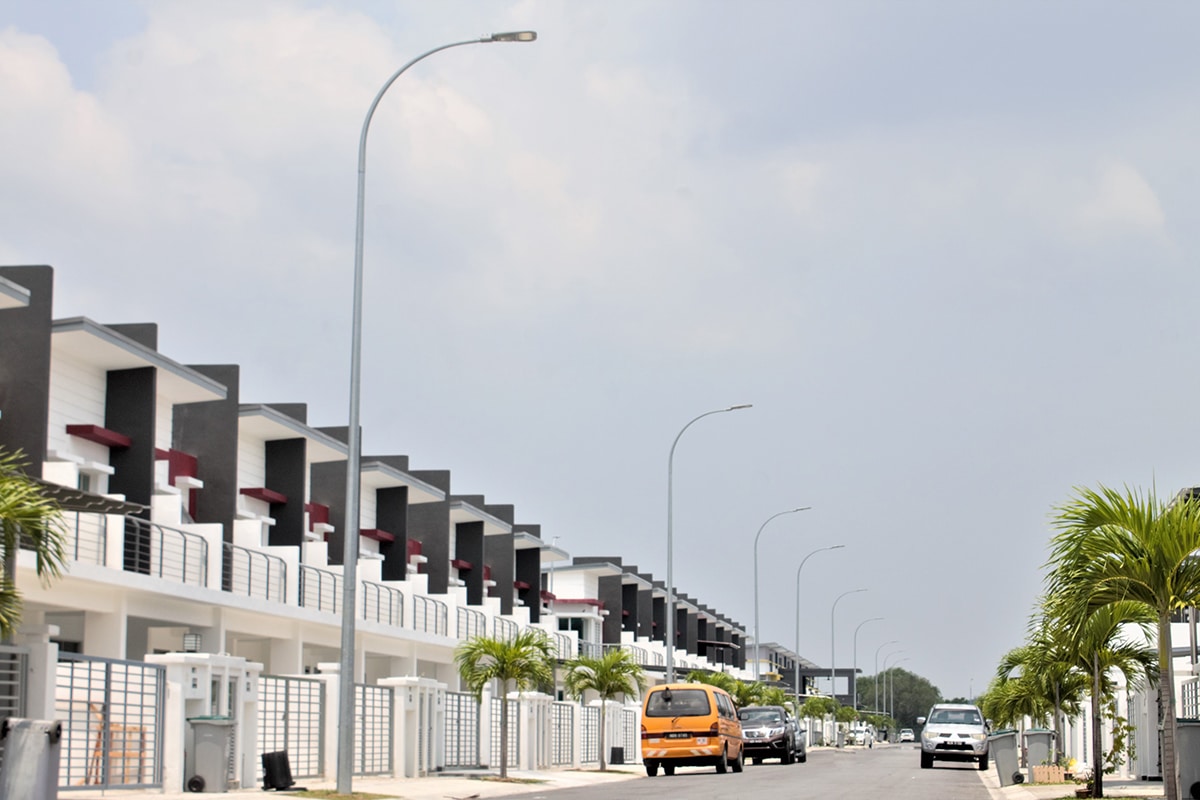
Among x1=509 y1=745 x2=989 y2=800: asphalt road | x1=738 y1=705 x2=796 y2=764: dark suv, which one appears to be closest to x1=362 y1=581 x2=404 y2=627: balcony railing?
x1=738 y1=705 x2=796 y2=764: dark suv

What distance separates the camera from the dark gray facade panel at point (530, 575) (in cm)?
6731

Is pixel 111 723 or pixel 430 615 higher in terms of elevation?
pixel 430 615

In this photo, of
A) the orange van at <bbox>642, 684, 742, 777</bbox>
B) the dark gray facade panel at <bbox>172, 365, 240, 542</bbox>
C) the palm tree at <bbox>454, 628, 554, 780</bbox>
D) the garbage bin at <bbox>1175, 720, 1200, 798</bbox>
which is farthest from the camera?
the dark gray facade panel at <bbox>172, 365, 240, 542</bbox>

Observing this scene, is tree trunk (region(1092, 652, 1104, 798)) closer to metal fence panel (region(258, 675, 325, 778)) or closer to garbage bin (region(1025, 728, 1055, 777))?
garbage bin (region(1025, 728, 1055, 777))

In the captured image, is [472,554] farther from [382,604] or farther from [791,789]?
[791,789]

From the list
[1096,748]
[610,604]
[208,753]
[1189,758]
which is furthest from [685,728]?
[610,604]

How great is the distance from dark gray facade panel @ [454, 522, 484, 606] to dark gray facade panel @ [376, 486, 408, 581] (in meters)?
7.91

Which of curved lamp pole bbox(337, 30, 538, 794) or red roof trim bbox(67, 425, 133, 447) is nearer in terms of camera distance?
curved lamp pole bbox(337, 30, 538, 794)

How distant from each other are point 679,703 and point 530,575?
31321mm

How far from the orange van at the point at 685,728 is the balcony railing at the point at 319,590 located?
939 centimetres

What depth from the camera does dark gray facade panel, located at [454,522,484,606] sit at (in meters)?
59.4

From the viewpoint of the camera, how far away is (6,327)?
29422 mm

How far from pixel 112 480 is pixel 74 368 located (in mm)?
2760

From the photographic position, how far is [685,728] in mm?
36188
